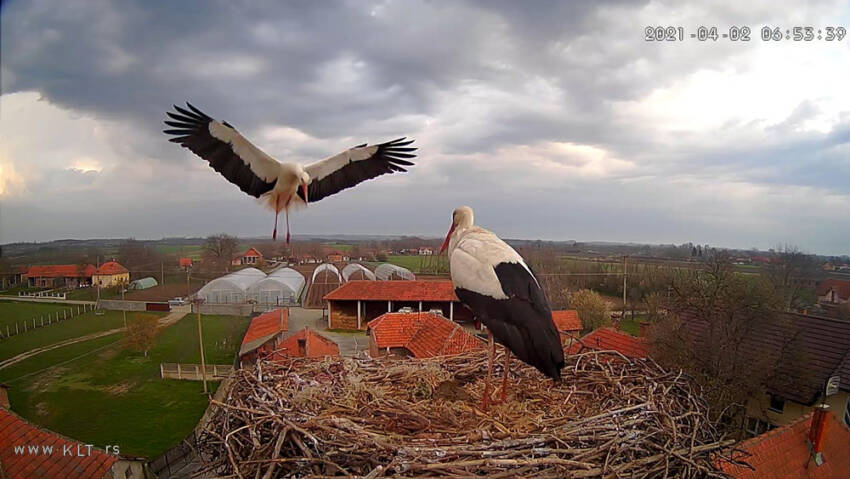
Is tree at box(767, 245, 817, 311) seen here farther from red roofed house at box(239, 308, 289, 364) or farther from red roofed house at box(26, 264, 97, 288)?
red roofed house at box(26, 264, 97, 288)

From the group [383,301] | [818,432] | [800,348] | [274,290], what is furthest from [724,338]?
[274,290]

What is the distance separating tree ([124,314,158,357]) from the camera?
9.45 metres

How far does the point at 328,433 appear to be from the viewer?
179 centimetres

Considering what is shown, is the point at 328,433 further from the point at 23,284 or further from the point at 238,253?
the point at 238,253

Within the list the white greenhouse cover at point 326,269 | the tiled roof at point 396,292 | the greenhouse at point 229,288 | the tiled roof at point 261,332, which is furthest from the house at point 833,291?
the greenhouse at point 229,288

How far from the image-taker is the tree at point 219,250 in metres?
11.9

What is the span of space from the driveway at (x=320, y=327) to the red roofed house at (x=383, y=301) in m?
0.74

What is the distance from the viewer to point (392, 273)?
21.3 metres

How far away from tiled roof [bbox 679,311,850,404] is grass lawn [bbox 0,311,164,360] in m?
11.2

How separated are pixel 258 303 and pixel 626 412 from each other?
17229 mm

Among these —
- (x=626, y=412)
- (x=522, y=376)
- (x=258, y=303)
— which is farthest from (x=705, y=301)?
(x=258, y=303)

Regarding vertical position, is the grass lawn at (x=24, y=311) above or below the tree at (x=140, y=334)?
above

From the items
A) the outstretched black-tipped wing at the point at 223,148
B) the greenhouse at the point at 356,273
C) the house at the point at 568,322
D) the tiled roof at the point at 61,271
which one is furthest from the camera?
the greenhouse at the point at 356,273

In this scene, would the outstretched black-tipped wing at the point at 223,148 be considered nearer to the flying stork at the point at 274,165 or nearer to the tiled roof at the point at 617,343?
the flying stork at the point at 274,165
